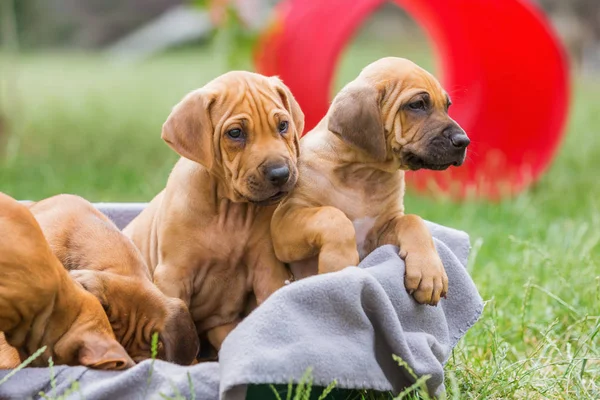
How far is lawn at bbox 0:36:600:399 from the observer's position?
388 cm

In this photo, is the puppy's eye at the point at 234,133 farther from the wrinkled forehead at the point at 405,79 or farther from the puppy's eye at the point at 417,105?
the puppy's eye at the point at 417,105

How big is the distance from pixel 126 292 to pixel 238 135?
0.80 meters

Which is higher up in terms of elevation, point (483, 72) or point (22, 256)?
point (22, 256)

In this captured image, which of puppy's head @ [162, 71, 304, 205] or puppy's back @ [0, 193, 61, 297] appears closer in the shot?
puppy's back @ [0, 193, 61, 297]

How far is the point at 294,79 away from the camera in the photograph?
801 cm

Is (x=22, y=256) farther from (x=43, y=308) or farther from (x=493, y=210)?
(x=493, y=210)

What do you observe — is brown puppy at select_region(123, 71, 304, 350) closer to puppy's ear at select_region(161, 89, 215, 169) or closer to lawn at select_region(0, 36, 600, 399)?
puppy's ear at select_region(161, 89, 215, 169)

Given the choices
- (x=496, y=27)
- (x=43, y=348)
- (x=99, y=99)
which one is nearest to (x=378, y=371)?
(x=43, y=348)

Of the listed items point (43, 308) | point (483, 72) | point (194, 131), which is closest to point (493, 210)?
point (483, 72)

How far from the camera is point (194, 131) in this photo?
12.5ft

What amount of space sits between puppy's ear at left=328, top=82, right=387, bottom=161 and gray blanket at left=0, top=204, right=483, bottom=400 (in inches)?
22.1

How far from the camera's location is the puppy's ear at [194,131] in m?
3.79

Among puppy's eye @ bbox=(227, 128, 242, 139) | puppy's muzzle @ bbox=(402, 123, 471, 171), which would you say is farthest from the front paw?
puppy's eye @ bbox=(227, 128, 242, 139)

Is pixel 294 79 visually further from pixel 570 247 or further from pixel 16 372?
pixel 16 372
